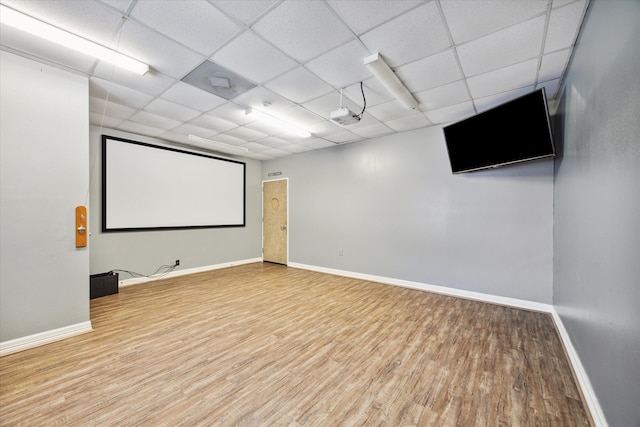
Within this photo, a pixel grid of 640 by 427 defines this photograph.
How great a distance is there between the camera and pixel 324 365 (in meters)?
2.20

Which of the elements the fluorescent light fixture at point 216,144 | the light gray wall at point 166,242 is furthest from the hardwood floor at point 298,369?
the fluorescent light fixture at point 216,144

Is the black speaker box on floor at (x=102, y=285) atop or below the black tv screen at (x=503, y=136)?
below

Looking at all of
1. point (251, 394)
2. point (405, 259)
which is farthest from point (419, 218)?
point (251, 394)

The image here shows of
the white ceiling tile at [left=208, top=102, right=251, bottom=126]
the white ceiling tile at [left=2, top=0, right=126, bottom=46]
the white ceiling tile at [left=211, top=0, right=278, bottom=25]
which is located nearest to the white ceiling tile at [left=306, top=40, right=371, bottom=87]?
the white ceiling tile at [left=211, top=0, right=278, bottom=25]

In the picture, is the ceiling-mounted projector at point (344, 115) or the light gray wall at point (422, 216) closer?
the ceiling-mounted projector at point (344, 115)

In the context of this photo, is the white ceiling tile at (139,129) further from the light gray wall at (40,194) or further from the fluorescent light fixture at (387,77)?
the fluorescent light fixture at (387,77)

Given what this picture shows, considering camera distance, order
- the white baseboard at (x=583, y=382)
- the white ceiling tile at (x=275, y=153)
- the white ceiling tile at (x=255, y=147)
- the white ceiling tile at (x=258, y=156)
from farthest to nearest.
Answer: the white ceiling tile at (x=258, y=156)
the white ceiling tile at (x=275, y=153)
the white ceiling tile at (x=255, y=147)
the white baseboard at (x=583, y=382)

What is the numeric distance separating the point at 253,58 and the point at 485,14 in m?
1.99

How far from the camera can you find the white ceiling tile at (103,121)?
385 cm

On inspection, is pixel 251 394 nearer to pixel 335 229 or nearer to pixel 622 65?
pixel 622 65

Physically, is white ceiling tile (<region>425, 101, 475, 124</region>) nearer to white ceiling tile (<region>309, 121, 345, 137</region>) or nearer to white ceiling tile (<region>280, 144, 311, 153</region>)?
white ceiling tile (<region>309, 121, 345, 137</region>)

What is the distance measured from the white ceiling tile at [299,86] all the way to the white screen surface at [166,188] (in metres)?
3.36

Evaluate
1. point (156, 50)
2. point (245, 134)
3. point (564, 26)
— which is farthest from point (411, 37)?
point (245, 134)

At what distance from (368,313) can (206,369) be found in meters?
2.03
